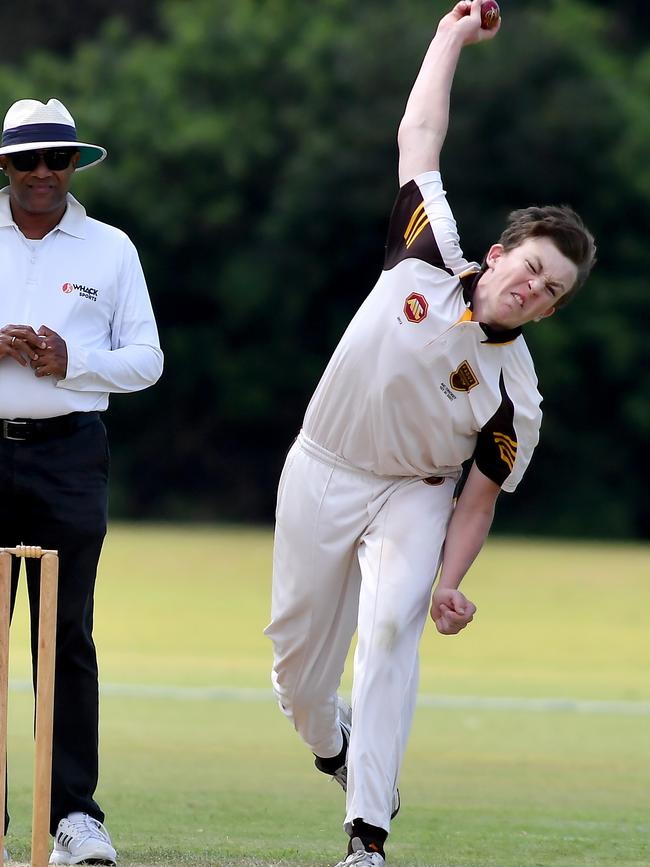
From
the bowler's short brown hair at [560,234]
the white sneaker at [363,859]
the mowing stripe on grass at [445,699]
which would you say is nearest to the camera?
the white sneaker at [363,859]

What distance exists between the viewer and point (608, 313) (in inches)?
1160

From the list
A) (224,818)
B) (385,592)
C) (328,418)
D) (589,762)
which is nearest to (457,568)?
(385,592)

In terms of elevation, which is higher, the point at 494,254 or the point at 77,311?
the point at 494,254

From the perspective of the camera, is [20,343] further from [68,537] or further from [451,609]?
[451,609]

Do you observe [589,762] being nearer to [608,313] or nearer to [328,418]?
[328,418]

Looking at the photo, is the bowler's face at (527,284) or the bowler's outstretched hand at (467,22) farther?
the bowler's outstretched hand at (467,22)

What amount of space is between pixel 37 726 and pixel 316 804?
8.54 ft

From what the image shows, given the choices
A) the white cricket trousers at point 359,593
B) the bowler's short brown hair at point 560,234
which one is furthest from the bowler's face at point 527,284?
the white cricket trousers at point 359,593

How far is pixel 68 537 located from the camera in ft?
14.9

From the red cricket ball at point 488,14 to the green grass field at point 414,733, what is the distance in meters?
2.38

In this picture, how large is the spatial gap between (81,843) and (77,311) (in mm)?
1426

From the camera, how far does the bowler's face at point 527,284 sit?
4.40 meters

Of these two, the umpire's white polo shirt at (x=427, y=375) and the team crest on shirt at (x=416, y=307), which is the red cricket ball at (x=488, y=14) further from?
the team crest on shirt at (x=416, y=307)

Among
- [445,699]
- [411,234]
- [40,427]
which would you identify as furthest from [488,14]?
[445,699]
